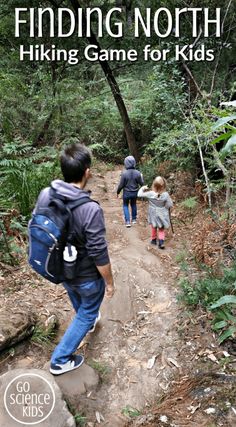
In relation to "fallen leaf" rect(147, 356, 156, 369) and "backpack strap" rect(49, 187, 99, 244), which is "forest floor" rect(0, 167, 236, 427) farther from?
"backpack strap" rect(49, 187, 99, 244)

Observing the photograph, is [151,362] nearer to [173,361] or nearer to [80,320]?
[173,361]

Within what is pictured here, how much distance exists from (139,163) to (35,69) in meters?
5.16

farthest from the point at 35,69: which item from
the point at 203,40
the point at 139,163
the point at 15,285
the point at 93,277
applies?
the point at 93,277

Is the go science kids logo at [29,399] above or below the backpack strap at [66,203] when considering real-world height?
below

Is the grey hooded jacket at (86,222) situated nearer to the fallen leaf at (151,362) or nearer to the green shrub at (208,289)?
the fallen leaf at (151,362)

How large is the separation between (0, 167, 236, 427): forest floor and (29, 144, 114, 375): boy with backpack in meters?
1.02

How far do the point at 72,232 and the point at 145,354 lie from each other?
5.74ft

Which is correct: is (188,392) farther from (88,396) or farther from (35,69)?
(35,69)

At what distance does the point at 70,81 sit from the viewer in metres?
11.6

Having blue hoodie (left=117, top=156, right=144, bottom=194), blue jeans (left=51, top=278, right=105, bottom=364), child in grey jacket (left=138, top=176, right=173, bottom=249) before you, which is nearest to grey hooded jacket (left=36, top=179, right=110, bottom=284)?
blue jeans (left=51, top=278, right=105, bottom=364)

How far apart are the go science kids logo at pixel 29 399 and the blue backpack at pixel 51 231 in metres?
0.95

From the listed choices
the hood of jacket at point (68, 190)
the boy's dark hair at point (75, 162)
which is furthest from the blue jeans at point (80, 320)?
the boy's dark hair at point (75, 162)

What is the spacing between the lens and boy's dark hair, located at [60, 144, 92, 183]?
108 inches

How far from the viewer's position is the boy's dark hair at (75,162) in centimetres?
273
